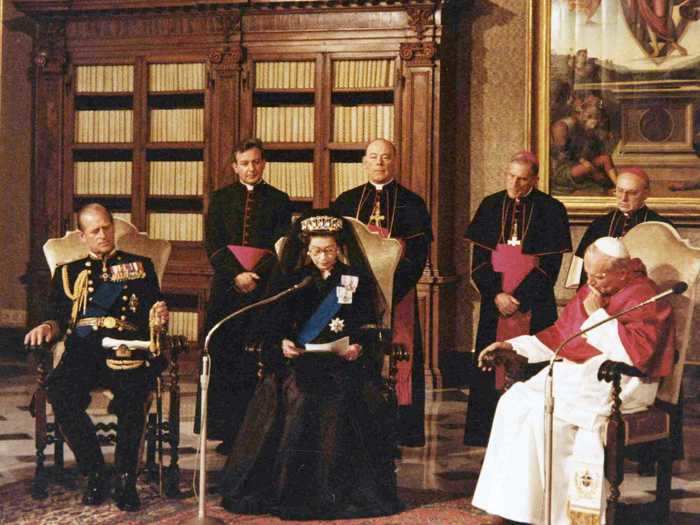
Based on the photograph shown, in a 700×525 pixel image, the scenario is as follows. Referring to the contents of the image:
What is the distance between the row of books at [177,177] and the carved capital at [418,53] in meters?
1.77

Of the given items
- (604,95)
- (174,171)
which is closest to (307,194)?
(174,171)

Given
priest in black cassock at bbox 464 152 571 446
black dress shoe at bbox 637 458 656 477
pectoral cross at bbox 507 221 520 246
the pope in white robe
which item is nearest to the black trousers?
the pope in white robe

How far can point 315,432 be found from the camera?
4773mm

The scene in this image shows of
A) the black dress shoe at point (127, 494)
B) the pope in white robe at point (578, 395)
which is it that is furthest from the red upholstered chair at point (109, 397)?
the pope in white robe at point (578, 395)

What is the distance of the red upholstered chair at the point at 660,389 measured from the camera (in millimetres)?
4211

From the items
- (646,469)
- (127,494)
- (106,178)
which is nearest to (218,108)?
(106,178)

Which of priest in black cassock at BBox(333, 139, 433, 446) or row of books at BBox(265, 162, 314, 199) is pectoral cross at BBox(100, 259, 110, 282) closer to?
priest in black cassock at BBox(333, 139, 433, 446)

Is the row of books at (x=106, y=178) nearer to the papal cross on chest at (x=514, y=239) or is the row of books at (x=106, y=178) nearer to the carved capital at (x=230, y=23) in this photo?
the carved capital at (x=230, y=23)

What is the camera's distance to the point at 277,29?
8.38m

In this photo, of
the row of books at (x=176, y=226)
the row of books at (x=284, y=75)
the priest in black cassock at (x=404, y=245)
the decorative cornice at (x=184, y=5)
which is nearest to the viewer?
the priest in black cassock at (x=404, y=245)

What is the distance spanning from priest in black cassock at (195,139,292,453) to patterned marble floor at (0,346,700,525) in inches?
10.1

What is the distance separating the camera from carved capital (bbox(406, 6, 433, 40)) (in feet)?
26.2

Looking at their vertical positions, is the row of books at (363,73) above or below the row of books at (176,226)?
above

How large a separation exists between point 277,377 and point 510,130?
395 cm
